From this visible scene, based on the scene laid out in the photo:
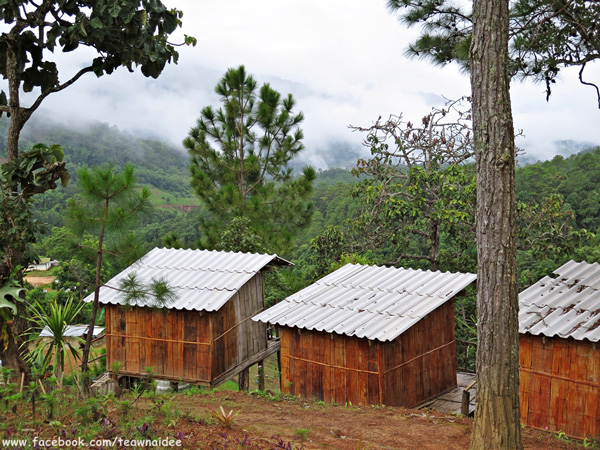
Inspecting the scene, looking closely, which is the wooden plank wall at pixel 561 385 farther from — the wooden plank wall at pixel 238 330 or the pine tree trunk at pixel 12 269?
the pine tree trunk at pixel 12 269

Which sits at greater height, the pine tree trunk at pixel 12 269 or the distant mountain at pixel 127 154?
the distant mountain at pixel 127 154

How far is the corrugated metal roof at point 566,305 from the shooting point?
7.53 meters

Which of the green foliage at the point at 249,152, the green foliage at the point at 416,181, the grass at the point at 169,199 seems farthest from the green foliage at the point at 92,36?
the grass at the point at 169,199

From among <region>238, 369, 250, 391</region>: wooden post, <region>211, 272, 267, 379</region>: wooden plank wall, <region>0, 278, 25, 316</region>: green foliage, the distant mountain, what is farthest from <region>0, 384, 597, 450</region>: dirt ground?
the distant mountain

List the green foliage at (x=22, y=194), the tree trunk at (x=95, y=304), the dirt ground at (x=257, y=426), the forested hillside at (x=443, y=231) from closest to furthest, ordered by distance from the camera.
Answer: the dirt ground at (x=257, y=426) → the green foliage at (x=22, y=194) → the tree trunk at (x=95, y=304) → the forested hillside at (x=443, y=231)

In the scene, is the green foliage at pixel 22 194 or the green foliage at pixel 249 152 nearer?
the green foliage at pixel 22 194

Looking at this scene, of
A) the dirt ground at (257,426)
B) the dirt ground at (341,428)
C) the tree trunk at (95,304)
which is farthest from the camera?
the tree trunk at (95,304)

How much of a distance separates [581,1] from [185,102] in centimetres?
14583

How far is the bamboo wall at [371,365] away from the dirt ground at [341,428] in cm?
137

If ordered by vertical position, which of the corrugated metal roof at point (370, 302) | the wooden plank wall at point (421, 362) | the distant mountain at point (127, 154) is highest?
the distant mountain at point (127, 154)

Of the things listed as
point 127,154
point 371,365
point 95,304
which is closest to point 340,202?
point 371,365

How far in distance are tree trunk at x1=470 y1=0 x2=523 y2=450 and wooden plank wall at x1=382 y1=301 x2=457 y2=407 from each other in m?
4.15

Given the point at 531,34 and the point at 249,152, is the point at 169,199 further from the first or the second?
the point at 531,34

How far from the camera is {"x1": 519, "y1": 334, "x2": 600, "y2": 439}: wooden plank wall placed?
24.9ft
